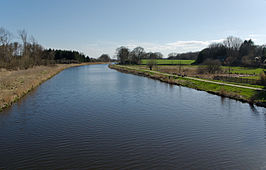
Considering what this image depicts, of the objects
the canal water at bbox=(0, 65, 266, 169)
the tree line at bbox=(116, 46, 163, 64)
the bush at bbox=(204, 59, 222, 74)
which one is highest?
the tree line at bbox=(116, 46, 163, 64)

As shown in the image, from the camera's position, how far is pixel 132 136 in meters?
12.2

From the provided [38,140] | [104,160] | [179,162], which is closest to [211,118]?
[179,162]

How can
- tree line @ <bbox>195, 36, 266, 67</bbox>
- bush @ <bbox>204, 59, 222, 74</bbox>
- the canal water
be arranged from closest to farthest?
the canal water
bush @ <bbox>204, 59, 222, 74</bbox>
tree line @ <bbox>195, 36, 266, 67</bbox>

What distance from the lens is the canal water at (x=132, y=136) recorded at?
30.4 feet

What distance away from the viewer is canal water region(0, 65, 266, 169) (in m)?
9.27

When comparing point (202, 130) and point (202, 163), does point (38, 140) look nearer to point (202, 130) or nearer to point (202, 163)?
point (202, 163)

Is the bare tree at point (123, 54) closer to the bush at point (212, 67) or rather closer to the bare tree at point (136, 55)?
the bare tree at point (136, 55)

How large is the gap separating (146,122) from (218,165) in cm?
646

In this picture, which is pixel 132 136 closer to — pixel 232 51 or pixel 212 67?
pixel 212 67

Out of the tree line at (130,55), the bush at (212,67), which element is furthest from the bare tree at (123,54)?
the bush at (212,67)

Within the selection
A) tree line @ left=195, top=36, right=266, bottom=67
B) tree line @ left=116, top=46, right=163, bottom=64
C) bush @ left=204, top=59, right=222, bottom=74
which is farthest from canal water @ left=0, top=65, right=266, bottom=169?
tree line @ left=116, top=46, right=163, bottom=64

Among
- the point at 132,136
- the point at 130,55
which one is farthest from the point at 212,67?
the point at 130,55

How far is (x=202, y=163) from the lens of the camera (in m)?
9.18

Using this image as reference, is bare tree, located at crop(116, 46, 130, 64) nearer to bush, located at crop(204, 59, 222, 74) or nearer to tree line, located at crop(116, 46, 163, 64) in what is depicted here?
tree line, located at crop(116, 46, 163, 64)
